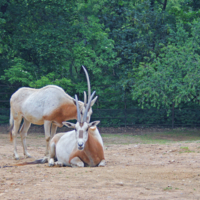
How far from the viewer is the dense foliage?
16078 mm

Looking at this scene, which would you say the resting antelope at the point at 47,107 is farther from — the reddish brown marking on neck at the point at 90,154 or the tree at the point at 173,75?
the tree at the point at 173,75

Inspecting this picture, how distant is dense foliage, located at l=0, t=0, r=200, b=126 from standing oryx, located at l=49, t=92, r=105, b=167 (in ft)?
28.4

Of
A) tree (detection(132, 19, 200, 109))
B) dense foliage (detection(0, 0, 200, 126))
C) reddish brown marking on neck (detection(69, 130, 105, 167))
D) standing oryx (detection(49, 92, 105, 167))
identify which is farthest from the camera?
dense foliage (detection(0, 0, 200, 126))

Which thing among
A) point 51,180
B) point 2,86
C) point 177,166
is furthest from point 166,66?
point 51,180

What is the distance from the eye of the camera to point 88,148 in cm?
669

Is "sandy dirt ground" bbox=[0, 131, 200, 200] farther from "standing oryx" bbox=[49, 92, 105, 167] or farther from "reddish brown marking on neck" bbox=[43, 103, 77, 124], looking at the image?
"reddish brown marking on neck" bbox=[43, 103, 77, 124]

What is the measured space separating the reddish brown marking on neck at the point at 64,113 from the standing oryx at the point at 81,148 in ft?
4.32

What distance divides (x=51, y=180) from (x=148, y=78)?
38.2ft

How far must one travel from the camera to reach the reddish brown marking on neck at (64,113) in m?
8.54

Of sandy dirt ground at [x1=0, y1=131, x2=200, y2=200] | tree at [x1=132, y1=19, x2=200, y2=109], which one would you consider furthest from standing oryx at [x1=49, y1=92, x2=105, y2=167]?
tree at [x1=132, y1=19, x2=200, y2=109]

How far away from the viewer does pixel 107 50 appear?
17234 mm

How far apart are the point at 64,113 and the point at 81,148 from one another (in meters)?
2.45

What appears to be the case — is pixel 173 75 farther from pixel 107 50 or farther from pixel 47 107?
pixel 47 107

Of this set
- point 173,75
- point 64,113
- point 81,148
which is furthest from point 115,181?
point 173,75
